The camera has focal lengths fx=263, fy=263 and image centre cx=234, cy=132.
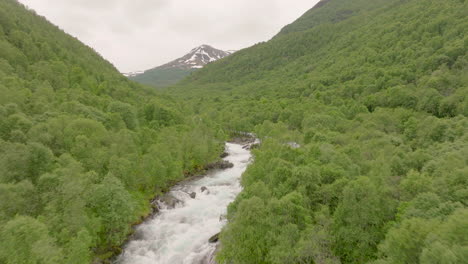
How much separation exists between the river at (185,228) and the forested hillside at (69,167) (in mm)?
2804

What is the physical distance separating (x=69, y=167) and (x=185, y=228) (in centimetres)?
1920

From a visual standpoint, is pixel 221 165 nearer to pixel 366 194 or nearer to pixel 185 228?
pixel 185 228

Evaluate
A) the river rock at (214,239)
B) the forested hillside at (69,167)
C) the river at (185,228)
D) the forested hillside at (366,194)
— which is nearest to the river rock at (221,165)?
the forested hillside at (69,167)

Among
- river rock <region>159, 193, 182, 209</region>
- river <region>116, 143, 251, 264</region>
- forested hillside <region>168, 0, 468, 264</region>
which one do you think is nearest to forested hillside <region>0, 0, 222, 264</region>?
river rock <region>159, 193, 182, 209</region>

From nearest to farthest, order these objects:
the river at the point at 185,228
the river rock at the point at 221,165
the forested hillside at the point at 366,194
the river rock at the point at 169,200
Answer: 1. the forested hillside at the point at 366,194
2. the river at the point at 185,228
3. the river rock at the point at 169,200
4. the river rock at the point at 221,165

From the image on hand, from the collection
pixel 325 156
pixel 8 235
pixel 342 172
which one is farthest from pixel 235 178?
pixel 8 235

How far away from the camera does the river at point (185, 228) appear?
34969 millimetres

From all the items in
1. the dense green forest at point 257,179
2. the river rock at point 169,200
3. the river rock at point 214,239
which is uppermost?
the dense green forest at point 257,179

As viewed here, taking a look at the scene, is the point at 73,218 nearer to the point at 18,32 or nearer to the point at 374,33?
the point at 18,32

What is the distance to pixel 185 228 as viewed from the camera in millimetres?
42219

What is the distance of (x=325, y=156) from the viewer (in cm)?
4100

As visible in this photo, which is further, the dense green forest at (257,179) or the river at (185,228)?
the river at (185,228)

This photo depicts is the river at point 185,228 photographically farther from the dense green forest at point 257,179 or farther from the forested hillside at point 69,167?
the dense green forest at point 257,179

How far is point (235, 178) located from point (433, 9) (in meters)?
171
